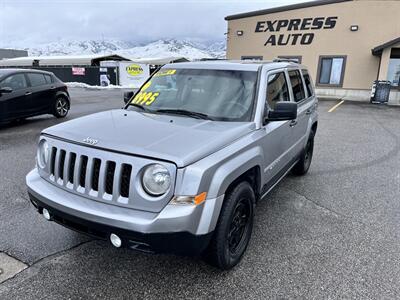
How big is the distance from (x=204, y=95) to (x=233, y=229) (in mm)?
1439

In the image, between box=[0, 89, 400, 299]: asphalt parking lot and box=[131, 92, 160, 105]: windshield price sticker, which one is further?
box=[131, 92, 160, 105]: windshield price sticker

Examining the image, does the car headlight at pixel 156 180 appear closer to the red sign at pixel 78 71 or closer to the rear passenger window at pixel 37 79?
the rear passenger window at pixel 37 79

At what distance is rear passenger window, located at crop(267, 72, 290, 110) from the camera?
139 inches

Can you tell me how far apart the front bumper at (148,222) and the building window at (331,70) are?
63.2 ft

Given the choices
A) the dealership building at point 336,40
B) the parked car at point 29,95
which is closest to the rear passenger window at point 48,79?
the parked car at point 29,95

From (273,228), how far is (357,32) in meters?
18.3

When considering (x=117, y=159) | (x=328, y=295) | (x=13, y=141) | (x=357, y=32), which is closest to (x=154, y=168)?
(x=117, y=159)

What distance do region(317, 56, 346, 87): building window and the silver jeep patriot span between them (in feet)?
57.4

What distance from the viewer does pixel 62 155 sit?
2648 mm

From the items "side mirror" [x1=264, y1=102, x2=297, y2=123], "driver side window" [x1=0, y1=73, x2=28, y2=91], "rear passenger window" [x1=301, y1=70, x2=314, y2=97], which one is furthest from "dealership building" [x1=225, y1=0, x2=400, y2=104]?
"side mirror" [x1=264, y1=102, x2=297, y2=123]

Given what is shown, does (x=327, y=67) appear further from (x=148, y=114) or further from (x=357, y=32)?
(x=148, y=114)

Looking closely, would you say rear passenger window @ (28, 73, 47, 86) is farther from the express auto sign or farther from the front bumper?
the express auto sign

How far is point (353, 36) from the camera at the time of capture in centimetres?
1831

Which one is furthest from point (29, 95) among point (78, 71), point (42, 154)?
point (78, 71)
